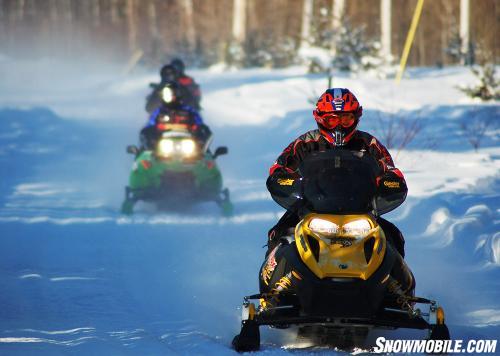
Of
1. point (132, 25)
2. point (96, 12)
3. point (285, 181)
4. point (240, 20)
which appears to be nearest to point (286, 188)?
point (285, 181)

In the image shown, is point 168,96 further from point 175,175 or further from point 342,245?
point 342,245

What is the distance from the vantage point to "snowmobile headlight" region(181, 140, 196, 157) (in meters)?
12.6

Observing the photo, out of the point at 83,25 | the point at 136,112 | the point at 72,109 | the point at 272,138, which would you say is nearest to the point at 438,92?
the point at 272,138

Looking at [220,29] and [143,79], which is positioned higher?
[220,29]

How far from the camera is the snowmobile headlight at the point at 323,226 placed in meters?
5.56

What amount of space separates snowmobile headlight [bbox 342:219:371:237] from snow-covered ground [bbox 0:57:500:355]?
0.91m

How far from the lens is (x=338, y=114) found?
6.38m

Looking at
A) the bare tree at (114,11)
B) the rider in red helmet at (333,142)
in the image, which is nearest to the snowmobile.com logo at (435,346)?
the rider in red helmet at (333,142)

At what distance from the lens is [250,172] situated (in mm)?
16156

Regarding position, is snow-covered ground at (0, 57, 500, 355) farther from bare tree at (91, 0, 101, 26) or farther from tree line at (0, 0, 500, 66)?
bare tree at (91, 0, 101, 26)

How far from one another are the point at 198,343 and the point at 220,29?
62.1 m

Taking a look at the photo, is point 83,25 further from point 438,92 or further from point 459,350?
point 459,350

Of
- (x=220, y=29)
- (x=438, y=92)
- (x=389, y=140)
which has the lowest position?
(x=389, y=140)

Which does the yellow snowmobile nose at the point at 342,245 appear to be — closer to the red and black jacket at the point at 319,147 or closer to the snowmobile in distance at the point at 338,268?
the snowmobile in distance at the point at 338,268
